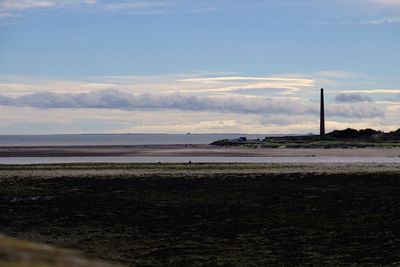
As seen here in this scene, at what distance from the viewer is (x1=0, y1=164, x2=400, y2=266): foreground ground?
22.0 metres

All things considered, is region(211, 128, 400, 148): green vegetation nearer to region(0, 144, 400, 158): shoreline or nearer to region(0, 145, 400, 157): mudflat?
region(0, 145, 400, 157): mudflat

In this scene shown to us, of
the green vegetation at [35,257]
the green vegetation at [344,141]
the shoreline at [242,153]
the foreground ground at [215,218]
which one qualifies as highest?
the green vegetation at [344,141]

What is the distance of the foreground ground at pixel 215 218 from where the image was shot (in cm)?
2198

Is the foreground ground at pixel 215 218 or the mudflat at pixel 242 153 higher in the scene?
the mudflat at pixel 242 153

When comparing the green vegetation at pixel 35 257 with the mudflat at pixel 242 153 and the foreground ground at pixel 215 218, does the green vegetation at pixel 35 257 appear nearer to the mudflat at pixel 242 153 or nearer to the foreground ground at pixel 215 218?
the foreground ground at pixel 215 218

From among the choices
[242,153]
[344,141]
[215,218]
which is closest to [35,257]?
[215,218]

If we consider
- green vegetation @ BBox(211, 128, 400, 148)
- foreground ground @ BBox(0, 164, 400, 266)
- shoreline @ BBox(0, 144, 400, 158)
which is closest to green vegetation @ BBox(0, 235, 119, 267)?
foreground ground @ BBox(0, 164, 400, 266)

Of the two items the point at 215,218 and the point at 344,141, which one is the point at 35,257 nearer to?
the point at 215,218

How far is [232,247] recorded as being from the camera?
22922 mm

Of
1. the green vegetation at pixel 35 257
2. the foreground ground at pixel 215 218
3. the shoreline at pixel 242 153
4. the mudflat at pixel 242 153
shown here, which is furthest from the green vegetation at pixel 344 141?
the green vegetation at pixel 35 257

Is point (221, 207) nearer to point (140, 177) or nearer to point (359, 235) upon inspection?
point (359, 235)

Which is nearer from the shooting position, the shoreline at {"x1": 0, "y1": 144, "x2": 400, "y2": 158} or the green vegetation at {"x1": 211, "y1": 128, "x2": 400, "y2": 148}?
the shoreline at {"x1": 0, "y1": 144, "x2": 400, "y2": 158}

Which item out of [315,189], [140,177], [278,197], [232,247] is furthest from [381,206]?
[140,177]

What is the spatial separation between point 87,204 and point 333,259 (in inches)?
646
